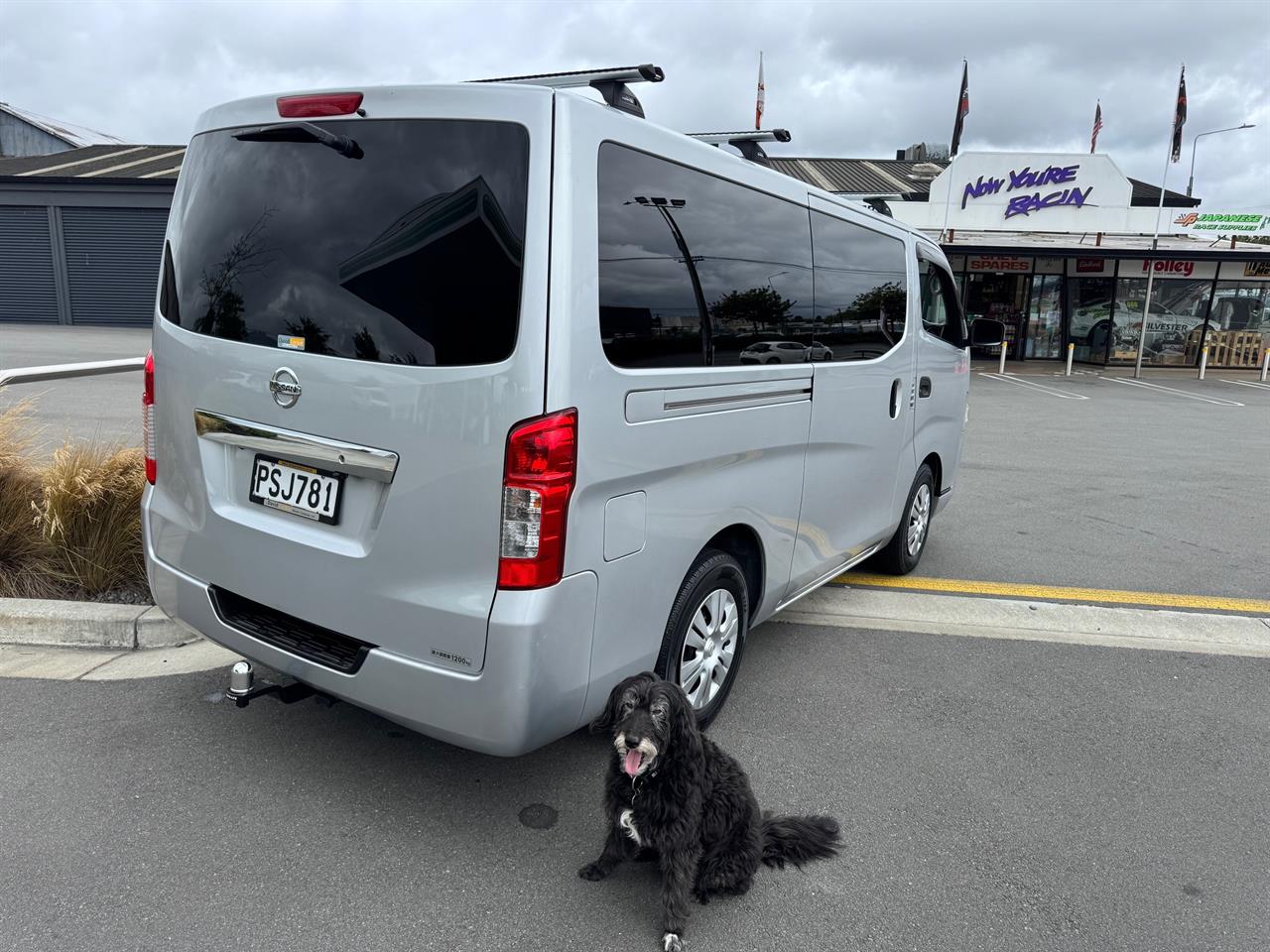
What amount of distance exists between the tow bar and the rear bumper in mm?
212

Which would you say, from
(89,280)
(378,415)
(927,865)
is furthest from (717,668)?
(89,280)

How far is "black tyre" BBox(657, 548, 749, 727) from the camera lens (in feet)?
10.0

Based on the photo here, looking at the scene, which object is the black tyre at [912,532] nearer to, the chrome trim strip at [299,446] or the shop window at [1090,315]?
the chrome trim strip at [299,446]

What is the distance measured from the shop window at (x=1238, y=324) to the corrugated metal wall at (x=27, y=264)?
36.4m

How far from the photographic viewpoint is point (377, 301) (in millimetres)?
2521

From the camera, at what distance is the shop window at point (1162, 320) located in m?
25.9

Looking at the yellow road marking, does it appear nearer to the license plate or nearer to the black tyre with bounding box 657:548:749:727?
the black tyre with bounding box 657:548:749:727

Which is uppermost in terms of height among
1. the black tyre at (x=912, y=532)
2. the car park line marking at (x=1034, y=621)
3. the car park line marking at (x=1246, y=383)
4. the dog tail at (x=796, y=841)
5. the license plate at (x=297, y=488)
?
the license plate at (x=297, y=488)

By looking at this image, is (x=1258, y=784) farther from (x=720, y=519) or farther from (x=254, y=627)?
(x=254, y=627)

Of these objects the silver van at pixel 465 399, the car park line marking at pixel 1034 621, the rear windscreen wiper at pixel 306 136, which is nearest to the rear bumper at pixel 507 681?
the silver van at pixel 465 399

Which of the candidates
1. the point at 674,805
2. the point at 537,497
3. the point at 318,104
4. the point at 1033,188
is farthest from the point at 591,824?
the point at 1033,188

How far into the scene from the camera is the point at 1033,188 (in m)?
24.6

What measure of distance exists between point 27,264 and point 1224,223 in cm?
3628

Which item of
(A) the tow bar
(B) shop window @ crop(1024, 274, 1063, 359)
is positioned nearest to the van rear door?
(A) the tow bar
